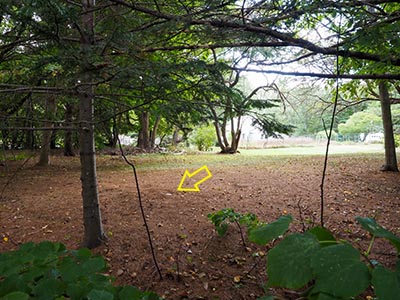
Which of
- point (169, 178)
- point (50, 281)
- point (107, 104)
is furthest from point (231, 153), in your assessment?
point (50, 281)

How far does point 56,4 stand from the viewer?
1916 mm

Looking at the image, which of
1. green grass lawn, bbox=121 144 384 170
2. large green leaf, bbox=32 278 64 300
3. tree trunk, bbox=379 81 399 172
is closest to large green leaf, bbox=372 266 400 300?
large green leaf, bbox=32 278 64 300

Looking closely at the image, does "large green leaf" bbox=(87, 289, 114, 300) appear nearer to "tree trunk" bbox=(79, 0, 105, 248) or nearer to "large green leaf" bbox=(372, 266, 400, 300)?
"large green leaf" bbox=(372, 266, 400, 300)

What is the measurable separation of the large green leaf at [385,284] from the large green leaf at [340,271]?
0.06 feet

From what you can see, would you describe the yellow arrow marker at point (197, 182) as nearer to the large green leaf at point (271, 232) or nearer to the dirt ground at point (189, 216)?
the dirt ground at point (189, 216)

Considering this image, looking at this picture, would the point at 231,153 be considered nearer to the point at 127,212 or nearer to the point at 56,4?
the point at 127,212

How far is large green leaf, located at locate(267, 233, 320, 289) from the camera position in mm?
604

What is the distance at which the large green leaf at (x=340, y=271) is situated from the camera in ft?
1.83

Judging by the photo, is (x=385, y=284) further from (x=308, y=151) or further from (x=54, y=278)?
(x=308, y=151)

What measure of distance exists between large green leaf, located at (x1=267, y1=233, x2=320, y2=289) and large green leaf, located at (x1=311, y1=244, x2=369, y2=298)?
0.07 ft

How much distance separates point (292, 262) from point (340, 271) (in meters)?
0.10

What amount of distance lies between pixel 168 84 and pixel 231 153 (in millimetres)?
11235

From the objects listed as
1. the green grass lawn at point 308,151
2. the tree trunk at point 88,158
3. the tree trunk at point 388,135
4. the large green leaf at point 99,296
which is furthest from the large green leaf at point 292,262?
the green grass lawn at point 308,151

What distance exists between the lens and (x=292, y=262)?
63 cm
